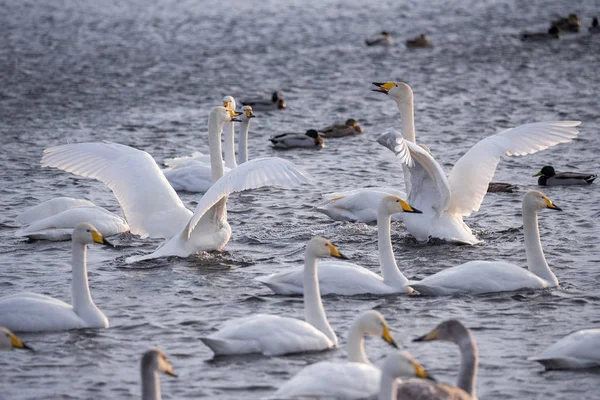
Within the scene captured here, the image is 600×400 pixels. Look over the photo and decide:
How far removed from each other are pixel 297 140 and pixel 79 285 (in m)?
8.42

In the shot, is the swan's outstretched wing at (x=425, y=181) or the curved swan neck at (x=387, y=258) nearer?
the curved swan neck at (x=387, y=258)

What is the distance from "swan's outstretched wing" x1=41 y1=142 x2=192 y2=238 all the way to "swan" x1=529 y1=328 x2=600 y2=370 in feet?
14.5

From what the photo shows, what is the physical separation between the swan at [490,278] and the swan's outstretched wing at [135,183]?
2.76m

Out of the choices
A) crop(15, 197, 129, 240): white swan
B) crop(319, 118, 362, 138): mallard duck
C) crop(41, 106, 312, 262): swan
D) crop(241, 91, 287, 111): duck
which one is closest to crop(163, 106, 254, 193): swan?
crop(15, 197, 129, 240): white swan

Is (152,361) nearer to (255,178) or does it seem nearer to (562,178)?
(255,178)

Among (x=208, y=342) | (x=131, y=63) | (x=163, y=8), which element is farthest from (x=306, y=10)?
(x=208, y=342)

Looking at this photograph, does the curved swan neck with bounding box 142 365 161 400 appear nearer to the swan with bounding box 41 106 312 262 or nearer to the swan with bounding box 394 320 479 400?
the swan with bounding box 394 320 479 400

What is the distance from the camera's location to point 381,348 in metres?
8.31

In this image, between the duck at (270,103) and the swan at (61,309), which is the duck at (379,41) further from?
the swan at (61,309)

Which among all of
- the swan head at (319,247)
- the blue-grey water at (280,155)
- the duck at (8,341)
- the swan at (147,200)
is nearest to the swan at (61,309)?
the blue-grey water at (280,155)

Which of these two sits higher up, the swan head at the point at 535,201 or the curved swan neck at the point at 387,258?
the swan head at the point at 535,201

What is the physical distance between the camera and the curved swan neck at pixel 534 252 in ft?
31.9

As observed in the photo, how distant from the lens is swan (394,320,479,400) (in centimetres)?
639

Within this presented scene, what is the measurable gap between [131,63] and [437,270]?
16421 mm
